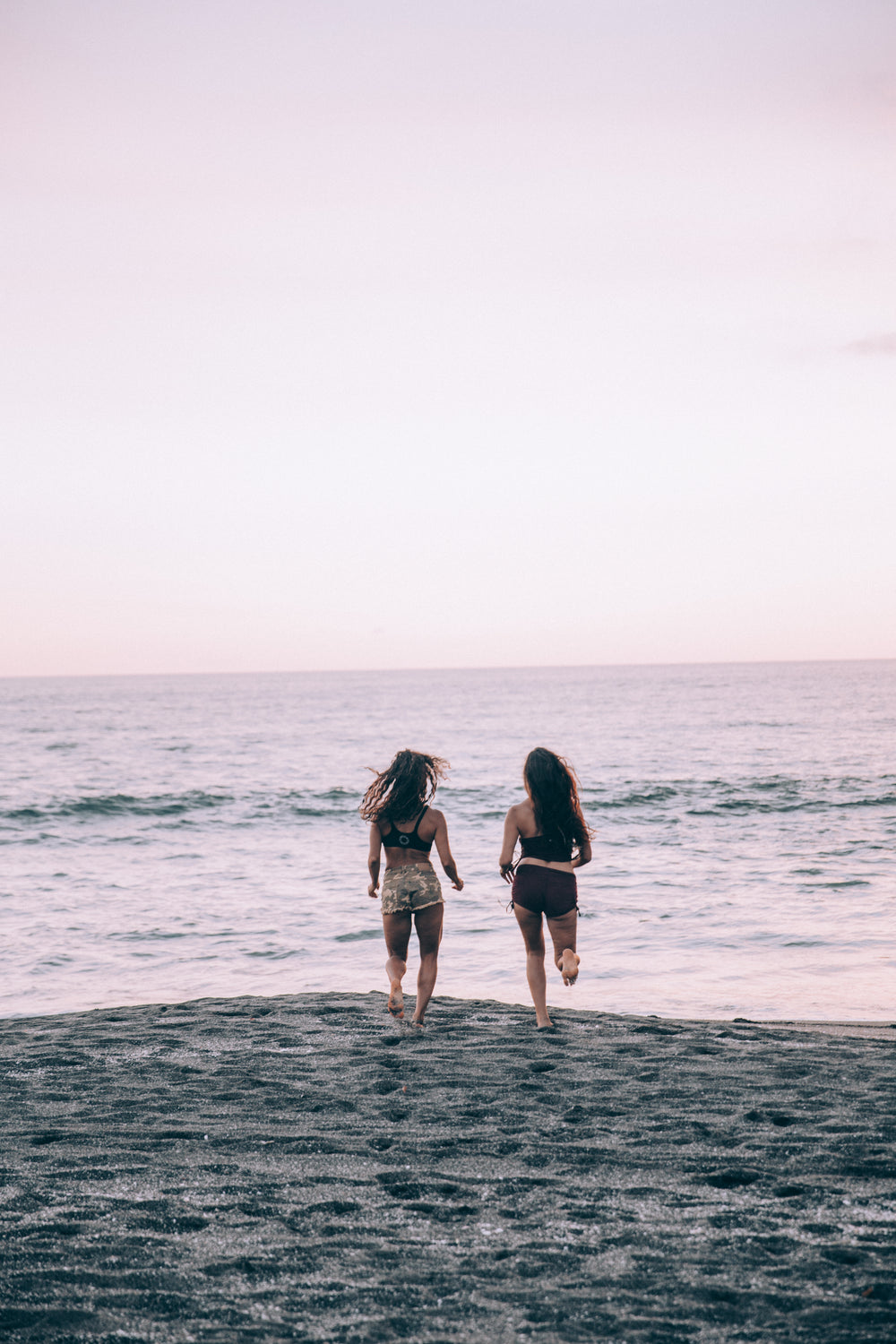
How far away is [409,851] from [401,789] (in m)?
0.43

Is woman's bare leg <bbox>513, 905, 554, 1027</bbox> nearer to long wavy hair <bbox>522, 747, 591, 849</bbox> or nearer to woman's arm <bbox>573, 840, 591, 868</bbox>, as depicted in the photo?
woman's arm <bbox>573, 840, 591, 868</bbox>

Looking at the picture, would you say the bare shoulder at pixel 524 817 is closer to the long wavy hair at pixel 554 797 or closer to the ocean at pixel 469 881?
the long wavy hair at pixel 554 797

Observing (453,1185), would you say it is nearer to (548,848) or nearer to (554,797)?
(548,848)

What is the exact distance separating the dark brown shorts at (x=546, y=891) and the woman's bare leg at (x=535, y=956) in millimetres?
66

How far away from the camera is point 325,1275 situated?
3340mm

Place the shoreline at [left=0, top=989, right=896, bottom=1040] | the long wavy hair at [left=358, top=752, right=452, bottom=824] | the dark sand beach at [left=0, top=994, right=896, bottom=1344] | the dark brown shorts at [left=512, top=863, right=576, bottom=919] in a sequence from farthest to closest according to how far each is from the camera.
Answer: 1. the shoreline at [left=0, top=989, right=896, bottom=1040]
2. the long wavy hair at [left=358, top=752, right=452, bottom=824]
3. the dark brown shorts at [left=512, top=863, right=576, bottom=919]
4. the dark sand beach at [left=0, top=994, right=896, bottom=1344]

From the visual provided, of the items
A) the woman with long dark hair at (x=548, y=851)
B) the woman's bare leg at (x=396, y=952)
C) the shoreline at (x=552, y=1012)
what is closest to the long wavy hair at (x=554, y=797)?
the woman with long dark hair at (x=548, y=851)

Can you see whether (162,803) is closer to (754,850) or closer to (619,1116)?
(754,850)

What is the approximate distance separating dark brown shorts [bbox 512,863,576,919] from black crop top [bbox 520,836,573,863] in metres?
0.07

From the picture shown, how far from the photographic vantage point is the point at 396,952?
6.50m

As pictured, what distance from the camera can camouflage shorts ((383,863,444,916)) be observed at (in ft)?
20.8

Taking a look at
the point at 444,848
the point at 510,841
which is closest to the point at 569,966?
the point at 510,841

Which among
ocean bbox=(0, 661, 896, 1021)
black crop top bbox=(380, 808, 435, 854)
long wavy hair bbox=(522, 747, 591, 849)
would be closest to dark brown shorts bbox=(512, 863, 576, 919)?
long wavy hair bbox=(522, 747, 591, 849)

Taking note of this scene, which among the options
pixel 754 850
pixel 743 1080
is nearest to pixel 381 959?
pixel 743 1080
